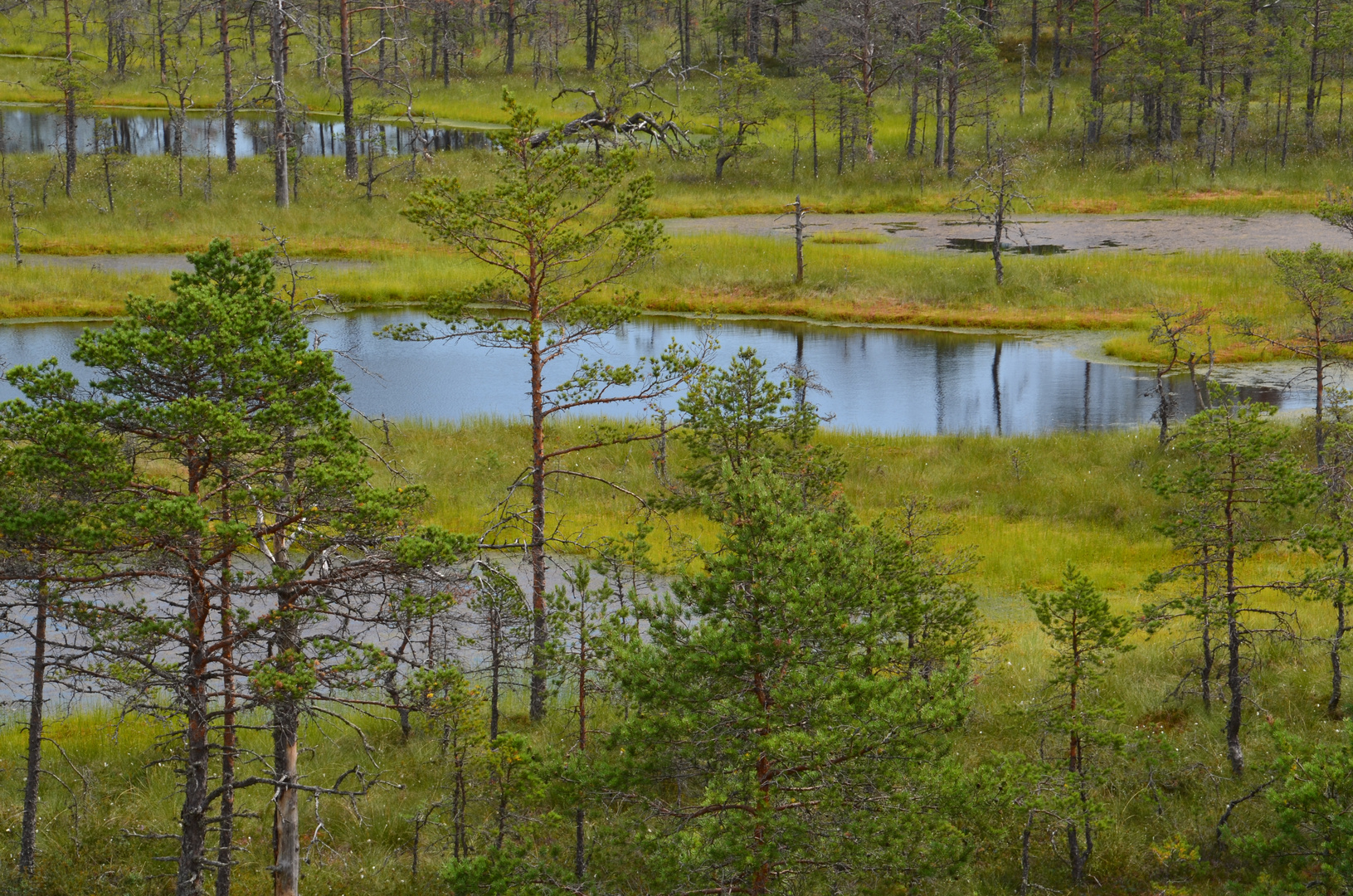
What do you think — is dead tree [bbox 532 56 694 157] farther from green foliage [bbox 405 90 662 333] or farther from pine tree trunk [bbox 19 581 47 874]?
pine tree trunk [bbox 19 581 47 874]

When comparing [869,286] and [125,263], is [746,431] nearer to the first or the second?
[869,286]

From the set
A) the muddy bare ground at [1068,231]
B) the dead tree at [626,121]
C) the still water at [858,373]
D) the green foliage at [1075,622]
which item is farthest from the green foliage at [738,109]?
the green foliage at [1075,622]

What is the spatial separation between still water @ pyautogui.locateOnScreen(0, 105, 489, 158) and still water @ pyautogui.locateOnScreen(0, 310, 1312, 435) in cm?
2510

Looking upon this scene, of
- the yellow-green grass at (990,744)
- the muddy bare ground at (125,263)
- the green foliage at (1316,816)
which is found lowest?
the yellow-green grass at (990,744)

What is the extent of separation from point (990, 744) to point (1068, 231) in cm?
4042

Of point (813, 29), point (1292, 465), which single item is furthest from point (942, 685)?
point (813, 29)

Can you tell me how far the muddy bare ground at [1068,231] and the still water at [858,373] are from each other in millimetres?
10367

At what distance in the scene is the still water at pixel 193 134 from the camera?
66062mm

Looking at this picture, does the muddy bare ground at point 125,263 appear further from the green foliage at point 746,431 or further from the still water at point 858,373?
the green foliage at point 746,431

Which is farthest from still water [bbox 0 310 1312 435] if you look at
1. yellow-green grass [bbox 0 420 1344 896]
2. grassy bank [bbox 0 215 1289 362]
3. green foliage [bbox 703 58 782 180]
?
green foliage [bbox 703 58 782 180]

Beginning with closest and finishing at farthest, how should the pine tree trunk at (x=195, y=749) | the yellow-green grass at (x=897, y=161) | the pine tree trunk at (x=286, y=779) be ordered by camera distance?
the pine tree trunk at (x=195, y=749), the pine tree trunk at (x=286, y=779), the yellow-green grass at (x=897, y=161)

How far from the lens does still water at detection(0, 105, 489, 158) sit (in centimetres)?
6606

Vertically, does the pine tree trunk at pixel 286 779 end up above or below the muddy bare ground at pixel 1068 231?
below

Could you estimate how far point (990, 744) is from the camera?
56.6 feet
